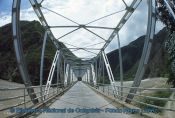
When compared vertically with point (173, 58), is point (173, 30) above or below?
above

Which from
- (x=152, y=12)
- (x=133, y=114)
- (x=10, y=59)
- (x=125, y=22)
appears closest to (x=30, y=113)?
(x=133, y=114)

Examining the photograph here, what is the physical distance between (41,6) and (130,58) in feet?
453

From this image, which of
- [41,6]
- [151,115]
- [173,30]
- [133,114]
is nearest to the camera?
[151,115]

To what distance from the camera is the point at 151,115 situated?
1251 cm

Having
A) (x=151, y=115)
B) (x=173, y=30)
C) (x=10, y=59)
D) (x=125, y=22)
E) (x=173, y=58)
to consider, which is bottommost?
(x=151, y=115)

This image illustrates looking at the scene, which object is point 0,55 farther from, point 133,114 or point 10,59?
point 133,114

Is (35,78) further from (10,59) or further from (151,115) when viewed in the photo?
(151,115)

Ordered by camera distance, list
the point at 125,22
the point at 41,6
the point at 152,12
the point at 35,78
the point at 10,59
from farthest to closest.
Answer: the point at 10,59 → the point at 35,78 → the point at 125,22 → the point at 41,6 → the point at 152,12

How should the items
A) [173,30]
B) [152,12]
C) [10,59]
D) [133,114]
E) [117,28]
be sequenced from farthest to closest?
[10,59] < [117,28] < [173,30] < [152,12] < [133,114]

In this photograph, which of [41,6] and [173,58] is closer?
[173,58]

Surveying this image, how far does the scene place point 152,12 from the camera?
16375 mm

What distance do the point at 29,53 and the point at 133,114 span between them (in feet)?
326

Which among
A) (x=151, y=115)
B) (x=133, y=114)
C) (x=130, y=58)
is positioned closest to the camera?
(x=151, y=115)

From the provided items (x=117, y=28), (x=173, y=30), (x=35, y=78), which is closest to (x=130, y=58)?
(x=35, y=78)
